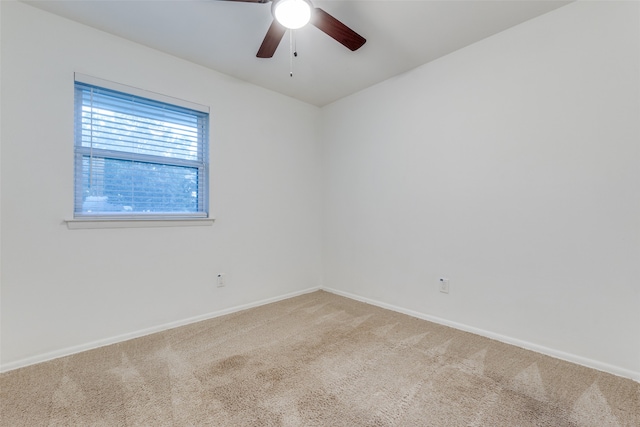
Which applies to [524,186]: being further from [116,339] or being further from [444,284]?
[116,339]

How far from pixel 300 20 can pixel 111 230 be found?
6.62 ft

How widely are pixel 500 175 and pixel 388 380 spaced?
66.8 inches

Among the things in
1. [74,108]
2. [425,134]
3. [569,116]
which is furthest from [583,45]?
[74,108]

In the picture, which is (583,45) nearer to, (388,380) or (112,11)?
(388,380)

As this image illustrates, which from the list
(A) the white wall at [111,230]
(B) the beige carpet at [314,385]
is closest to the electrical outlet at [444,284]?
(B) the beige carpet at [314,385]

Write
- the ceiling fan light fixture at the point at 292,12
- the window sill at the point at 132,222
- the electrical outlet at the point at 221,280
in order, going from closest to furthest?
the ceiling fan light fixture at the point at 292,12
the window sill at the point at 132,222
the electrical outlet at the point at 221,280

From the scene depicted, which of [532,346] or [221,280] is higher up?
[221,280]

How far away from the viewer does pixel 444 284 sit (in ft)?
8.20

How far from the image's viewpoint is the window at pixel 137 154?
82.7 inches

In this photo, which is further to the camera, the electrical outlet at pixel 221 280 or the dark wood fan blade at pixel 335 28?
the electrical outlet at pixel 221 280

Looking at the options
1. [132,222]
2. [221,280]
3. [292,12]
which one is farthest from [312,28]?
[221,280]

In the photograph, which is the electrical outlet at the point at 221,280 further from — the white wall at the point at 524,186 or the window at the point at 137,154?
the white wall at the point at 524,186

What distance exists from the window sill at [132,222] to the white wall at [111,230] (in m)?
0.05

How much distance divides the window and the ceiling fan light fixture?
134 cm
